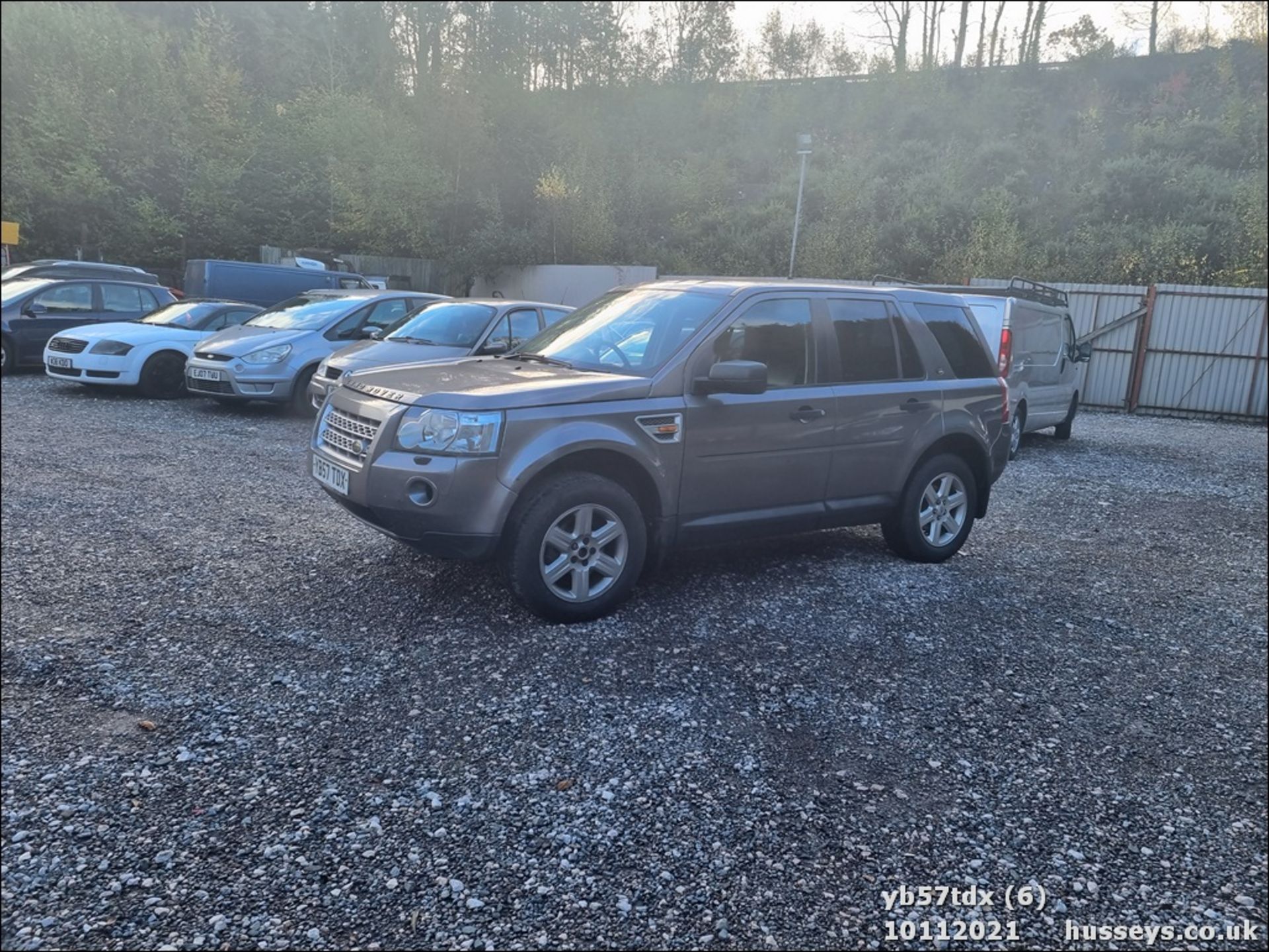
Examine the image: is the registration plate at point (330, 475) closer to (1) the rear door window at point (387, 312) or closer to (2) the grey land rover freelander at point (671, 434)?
(2) the grey land rover freelander at point (671, 434)

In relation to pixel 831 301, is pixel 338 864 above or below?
below

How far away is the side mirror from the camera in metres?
4.75

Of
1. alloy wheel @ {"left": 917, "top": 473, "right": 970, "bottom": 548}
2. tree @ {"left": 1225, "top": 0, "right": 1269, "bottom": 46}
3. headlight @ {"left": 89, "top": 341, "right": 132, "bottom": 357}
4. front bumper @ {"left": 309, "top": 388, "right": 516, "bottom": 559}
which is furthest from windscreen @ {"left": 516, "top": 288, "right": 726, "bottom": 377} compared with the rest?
tree @ {"left": 1225, "top": 0, "right": 1269, "bottom": 46}

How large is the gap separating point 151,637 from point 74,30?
36.5 metres

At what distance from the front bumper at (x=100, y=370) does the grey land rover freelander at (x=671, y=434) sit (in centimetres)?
839

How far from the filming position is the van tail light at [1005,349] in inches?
395

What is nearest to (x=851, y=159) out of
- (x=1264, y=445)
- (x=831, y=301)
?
Answer: (x=1264, y=445)

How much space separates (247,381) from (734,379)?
7.96 metres

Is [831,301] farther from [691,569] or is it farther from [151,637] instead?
[151,637]

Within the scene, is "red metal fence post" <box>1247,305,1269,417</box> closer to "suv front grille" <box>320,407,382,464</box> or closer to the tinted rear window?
the tinted rear window

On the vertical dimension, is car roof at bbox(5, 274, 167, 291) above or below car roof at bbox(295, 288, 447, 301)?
below

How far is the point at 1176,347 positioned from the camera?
59.1 ft

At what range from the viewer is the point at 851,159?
3716 cm

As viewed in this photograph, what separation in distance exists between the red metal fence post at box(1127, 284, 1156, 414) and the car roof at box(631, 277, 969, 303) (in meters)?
14.5
